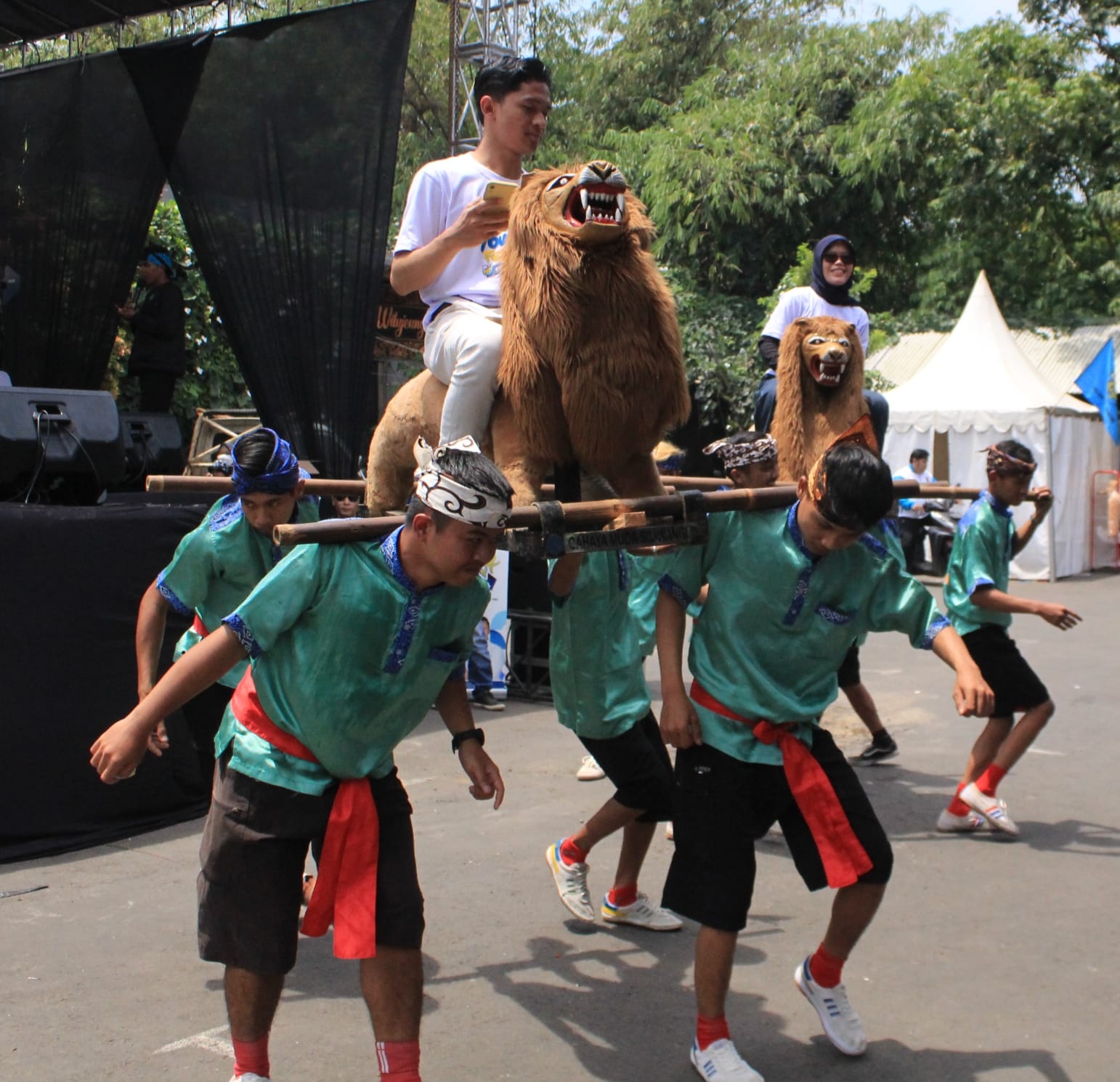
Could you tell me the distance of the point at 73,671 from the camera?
517 cm

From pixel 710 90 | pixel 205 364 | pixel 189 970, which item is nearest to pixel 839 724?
pixel 189 970

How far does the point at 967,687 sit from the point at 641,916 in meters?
1.67

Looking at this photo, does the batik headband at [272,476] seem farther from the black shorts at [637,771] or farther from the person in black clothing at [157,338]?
the person in black clothing at [157,338]

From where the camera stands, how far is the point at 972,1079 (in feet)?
10.6

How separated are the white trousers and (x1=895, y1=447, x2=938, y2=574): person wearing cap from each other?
12.2 m

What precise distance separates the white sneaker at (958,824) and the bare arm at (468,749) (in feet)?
9.71

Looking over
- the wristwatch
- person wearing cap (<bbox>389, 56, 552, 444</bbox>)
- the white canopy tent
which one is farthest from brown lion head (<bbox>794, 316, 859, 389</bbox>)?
the white canopy tent

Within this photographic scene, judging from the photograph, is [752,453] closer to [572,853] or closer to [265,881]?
[572,853]

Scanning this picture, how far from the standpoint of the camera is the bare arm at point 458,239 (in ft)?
10.1

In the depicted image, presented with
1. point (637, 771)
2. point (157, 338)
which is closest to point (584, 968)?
point (637, 771)

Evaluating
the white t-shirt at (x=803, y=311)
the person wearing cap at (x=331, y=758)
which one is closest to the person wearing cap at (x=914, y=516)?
the white t-shirt at (x=803, y=311)

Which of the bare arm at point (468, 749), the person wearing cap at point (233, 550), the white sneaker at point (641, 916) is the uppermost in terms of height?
the person wearing cap at point (233, 550)

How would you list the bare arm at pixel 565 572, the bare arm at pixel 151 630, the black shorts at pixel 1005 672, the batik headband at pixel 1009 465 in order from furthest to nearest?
the black shorts at pixel 1005 672
the batik headband at pixel 1009 465
the bare arm at pixel 151 630
the bare arm at pixel 565 572

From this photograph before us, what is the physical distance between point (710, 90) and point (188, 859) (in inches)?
779
